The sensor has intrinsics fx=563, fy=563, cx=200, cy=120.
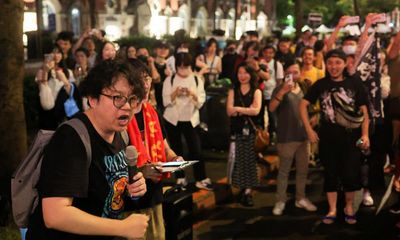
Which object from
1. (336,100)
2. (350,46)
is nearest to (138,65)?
(336,100)

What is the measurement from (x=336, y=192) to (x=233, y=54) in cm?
627

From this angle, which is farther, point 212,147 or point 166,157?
point 212,147

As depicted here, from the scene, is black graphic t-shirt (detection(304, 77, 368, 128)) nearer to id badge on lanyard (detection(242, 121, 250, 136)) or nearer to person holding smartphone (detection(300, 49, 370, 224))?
person holding smartphone (detection(300, 49, 370, 224))

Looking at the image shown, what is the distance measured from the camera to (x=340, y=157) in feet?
20.8

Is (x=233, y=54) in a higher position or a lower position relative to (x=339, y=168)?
higher

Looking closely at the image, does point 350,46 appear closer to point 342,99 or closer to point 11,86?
point 342,99

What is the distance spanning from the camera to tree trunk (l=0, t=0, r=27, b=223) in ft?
18.6

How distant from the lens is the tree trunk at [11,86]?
5.67m

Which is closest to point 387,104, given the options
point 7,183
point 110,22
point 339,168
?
point 339,168

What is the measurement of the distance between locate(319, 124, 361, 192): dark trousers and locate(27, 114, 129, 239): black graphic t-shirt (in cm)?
402

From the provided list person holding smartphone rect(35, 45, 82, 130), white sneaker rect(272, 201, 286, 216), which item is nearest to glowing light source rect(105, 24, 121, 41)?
person holding smartphone rect(35, 45, 82, 130)

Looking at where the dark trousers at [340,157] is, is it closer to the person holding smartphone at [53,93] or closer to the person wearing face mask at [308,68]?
the person wearing face mask at [308,68]

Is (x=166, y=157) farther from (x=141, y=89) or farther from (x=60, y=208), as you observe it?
(x=60, y=208)

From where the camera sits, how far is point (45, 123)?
681 centimetres
